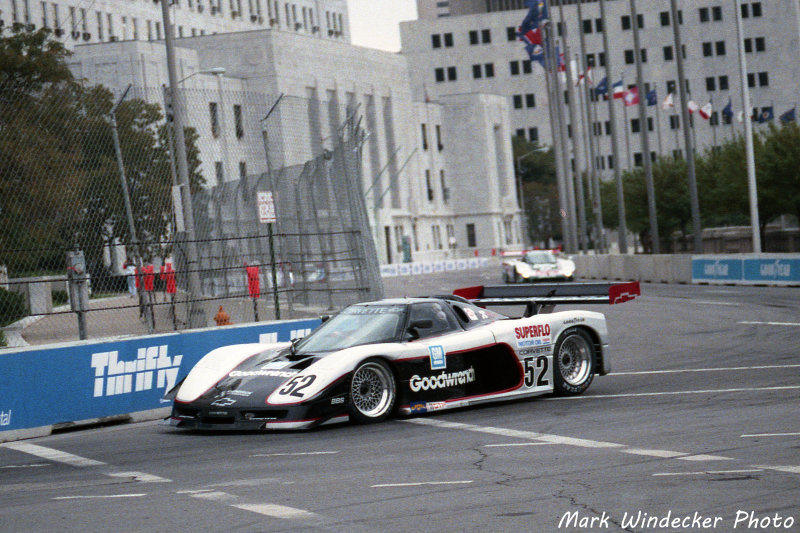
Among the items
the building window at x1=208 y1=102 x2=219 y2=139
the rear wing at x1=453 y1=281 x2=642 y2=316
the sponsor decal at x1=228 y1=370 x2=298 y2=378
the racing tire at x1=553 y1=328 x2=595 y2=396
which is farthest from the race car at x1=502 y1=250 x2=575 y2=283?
the sponsor decal at x1=228 y1=370 x2=298 y2=378

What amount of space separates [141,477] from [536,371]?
5192mm

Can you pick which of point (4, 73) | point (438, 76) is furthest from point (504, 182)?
point (4, 73)

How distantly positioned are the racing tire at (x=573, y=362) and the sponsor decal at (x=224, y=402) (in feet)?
12.1

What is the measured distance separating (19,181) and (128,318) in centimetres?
337

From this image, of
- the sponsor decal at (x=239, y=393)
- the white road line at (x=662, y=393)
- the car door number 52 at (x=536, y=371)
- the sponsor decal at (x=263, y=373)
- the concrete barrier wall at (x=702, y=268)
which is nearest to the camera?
the sponsor decal at (x=239, y=393)

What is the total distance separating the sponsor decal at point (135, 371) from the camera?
13.7 m

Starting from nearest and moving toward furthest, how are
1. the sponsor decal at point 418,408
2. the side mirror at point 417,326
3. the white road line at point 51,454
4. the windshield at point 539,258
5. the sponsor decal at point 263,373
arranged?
the white road line at point 51,454, the sponsor decal at point 263,373, the sponsor decal at point 418,408, the side mirror at point 417,326, the windshield at point 539,258

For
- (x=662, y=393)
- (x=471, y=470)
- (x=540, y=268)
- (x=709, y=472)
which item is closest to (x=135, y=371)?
(x=662, y=393)

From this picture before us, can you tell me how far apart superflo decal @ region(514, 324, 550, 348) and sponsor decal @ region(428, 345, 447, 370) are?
1.00 metres

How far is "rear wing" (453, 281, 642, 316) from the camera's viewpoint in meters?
13.7

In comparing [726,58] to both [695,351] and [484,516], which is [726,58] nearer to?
[695,351]

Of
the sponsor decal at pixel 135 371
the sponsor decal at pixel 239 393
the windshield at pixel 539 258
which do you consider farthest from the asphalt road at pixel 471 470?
the windshield at pixel 539 258

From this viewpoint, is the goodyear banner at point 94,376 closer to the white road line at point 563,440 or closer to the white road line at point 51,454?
the white road line at point 51,454

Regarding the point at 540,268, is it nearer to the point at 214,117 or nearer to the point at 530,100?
the point at 214,117
